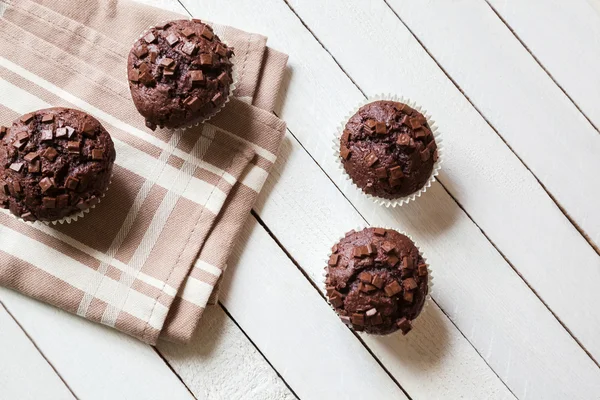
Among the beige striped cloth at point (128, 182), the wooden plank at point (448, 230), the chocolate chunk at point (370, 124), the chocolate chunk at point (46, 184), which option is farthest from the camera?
the wooden plank at point (448, 230)

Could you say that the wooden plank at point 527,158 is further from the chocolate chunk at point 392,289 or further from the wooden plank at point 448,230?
the chocolate chunk at point 392,289

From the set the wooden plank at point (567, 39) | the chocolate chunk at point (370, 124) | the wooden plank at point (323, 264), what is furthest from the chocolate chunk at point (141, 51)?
the wooden plank at point (567, 39)

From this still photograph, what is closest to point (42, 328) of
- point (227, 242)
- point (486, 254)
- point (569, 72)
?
point (227, 242)

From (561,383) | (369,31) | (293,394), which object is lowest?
(293,394)

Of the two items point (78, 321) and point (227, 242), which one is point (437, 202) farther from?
point (78, 321)

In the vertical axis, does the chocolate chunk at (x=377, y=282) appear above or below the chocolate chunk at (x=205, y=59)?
below

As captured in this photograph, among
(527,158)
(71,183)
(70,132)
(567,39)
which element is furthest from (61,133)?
A: (567,39)

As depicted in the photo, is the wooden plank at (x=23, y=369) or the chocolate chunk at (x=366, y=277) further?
the wooden plank at (x=23, y=369)
